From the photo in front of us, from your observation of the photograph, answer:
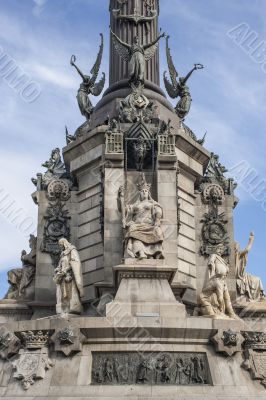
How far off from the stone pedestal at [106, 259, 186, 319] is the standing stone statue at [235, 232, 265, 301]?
490 cm

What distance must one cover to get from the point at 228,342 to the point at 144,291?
305cm

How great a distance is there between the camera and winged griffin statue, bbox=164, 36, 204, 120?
28.1m

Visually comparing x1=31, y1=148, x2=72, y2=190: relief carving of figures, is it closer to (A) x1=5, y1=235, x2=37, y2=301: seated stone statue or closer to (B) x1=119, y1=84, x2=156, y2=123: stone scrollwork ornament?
(A) x1=5, y1=235, x2=37, y2=301: seated stone statue

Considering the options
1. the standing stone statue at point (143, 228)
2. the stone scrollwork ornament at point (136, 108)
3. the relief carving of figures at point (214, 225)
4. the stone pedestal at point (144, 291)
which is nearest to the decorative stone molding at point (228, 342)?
the stone pedestal at point (144, 291)

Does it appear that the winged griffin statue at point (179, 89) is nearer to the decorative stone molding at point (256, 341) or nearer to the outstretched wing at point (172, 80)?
the outstretched wing at point (172, 80)

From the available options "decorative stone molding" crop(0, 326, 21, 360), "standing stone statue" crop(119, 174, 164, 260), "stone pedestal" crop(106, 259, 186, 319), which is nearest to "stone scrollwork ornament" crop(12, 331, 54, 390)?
"decorative stone molding" crop(0, 326, 21, 360)

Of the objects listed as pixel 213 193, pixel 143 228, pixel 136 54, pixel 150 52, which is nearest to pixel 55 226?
pixel 143 228

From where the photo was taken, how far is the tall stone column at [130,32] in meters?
28.3

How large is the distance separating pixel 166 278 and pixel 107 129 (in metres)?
6.69

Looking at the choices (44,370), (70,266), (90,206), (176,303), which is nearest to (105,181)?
(90,206)

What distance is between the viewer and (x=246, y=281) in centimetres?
2498

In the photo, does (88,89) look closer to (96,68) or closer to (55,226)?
(96,68)

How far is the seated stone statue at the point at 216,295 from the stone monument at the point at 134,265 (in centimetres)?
4

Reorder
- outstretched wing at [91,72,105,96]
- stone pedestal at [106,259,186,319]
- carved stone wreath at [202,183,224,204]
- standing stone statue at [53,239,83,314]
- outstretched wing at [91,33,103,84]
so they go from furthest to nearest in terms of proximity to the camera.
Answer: outstretched wing at [91,33,103,84]
outstretched wing at [91,72,105,96]
carved stone wreath at [202,183,224,204]
standing stone statue at [53,239,83,314]
stone pedestal at [106,259,186,319]
